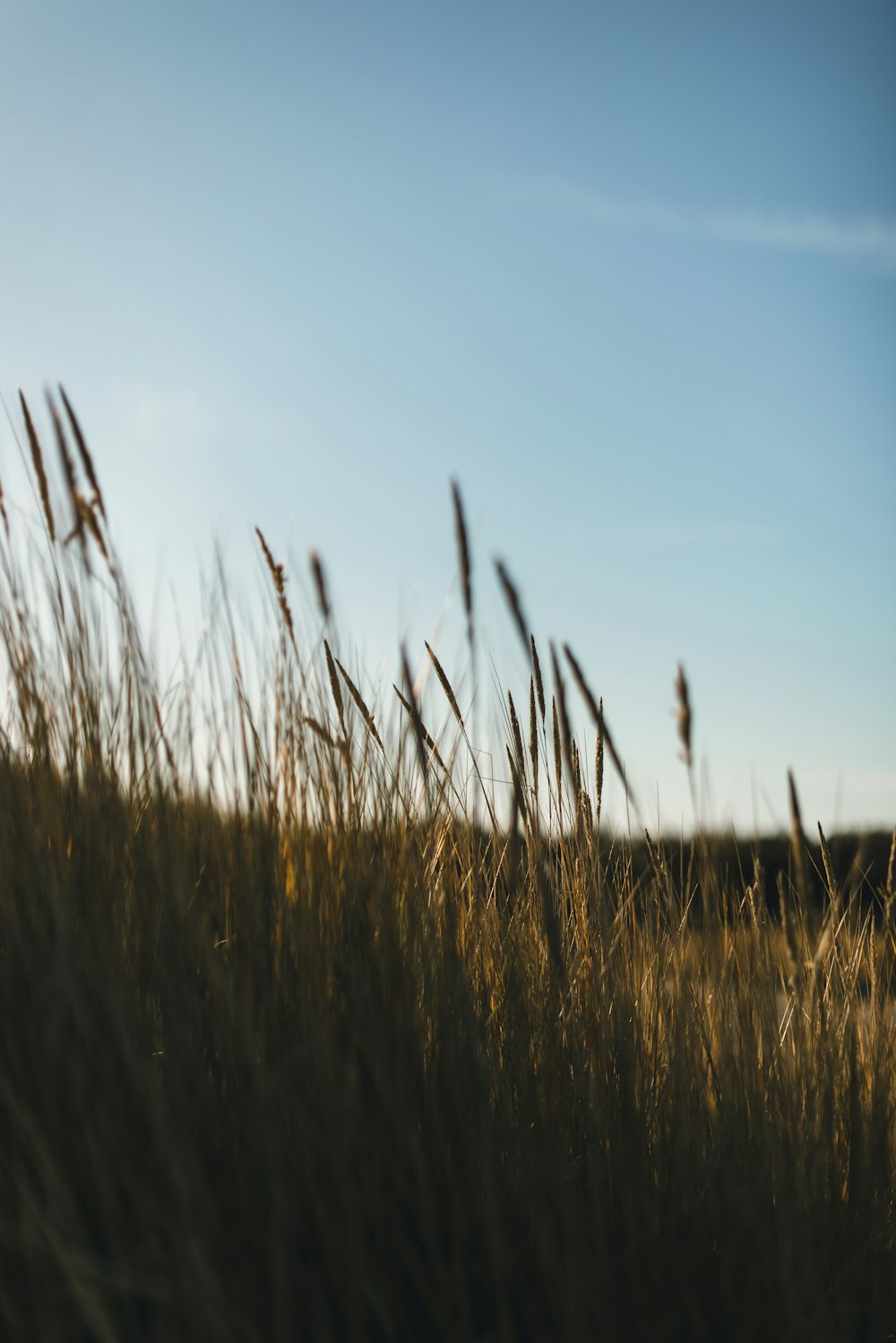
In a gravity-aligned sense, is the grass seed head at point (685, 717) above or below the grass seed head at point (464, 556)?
below

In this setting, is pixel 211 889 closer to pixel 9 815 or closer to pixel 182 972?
pixel 182 972

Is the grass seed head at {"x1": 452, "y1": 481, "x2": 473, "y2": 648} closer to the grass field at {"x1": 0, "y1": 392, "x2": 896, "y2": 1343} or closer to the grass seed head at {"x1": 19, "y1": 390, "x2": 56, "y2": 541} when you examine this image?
the grass field at {"x1": 0, "y1": 392, "x2": 896, "y2": 1343}

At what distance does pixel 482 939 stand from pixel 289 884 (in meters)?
0.37

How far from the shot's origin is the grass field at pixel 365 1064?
940 millimetres

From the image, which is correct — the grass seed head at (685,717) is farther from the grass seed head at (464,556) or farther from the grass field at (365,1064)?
the grass seed head at (464,556)

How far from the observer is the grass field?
3.08 ft

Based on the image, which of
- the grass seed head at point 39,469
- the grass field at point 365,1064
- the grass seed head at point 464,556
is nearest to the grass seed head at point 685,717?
the grass field at point 365,1064

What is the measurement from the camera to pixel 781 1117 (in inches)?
54.9

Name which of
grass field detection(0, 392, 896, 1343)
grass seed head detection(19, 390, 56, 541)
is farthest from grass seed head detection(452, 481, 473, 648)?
grass seed head detection(19, 390, 56, 541)

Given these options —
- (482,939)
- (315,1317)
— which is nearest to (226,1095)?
(315,1317)

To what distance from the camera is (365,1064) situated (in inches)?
42.8

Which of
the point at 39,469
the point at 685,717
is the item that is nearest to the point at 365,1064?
the point at 685,717

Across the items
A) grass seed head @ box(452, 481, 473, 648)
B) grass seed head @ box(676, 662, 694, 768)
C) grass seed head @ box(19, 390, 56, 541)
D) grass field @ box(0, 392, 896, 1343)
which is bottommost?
grass field @ box(0, 392, 896, 1343)

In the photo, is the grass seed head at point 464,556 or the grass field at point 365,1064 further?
the grass seed head at point 464,556
